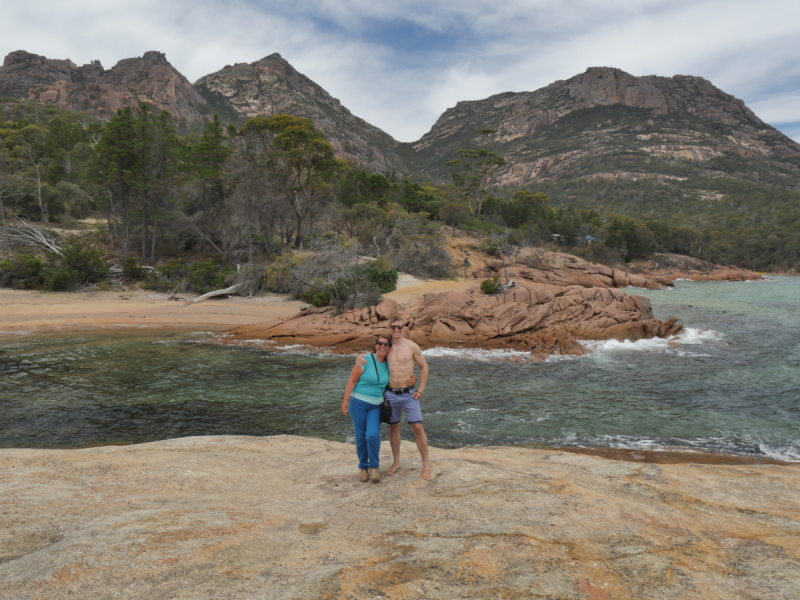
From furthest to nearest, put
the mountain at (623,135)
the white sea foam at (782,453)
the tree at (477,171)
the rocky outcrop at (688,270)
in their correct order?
the mountain at (623,135), the tree at (477,171), the rocky outcrop at (688,270), the white sea foam at (782,453)

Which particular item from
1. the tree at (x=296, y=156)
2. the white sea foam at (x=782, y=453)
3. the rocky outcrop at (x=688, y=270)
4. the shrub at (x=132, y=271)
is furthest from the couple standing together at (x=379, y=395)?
the rocky outcrop at (x=688, y=270)

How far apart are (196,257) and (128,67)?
12660cm

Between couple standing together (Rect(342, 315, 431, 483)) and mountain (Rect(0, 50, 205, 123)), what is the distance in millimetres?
107023

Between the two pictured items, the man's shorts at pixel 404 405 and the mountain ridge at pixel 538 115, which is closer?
the man's shorts at pixel 404 405

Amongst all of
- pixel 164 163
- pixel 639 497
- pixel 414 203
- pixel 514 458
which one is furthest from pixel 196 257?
pixel 639 497

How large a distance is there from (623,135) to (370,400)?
150953 millimetres

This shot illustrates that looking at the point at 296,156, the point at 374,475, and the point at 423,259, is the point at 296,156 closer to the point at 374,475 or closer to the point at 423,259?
the point at 423,259

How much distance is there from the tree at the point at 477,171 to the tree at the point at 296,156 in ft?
87.6

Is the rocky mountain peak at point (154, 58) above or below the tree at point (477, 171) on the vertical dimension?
above

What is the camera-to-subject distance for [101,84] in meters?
107

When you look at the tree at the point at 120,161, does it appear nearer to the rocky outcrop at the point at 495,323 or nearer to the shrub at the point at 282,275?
the shrub at the point at 282,275

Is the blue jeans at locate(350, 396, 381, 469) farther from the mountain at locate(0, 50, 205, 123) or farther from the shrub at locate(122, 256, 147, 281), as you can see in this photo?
the mountain at locate(0, 50, 205, 123)

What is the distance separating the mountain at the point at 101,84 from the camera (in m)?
97.5

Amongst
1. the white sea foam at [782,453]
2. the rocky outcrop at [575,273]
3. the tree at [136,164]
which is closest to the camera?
the white sea foam at [782,453]
